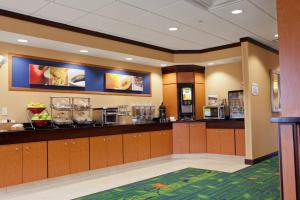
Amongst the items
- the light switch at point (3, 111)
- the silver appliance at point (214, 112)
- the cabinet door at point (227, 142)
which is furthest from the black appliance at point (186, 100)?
the light switch at point (3, 111)

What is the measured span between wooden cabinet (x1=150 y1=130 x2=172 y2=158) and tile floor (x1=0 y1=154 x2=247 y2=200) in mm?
175

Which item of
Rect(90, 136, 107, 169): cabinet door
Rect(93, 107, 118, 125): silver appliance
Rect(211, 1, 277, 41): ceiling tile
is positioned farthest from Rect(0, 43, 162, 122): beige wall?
Rect(211, 1, 277, 41): ceiling tile

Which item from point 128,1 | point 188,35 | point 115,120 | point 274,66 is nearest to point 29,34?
point 128,1

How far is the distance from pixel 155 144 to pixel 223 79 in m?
2.75

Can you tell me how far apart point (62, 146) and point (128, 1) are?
271 centimetres

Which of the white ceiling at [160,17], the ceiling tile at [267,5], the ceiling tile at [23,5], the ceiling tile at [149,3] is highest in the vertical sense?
the ceiling tile at [267,5]

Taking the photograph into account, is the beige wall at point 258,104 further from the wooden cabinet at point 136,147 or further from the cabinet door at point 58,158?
the cabinet door at point 58,158

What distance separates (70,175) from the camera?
505cm

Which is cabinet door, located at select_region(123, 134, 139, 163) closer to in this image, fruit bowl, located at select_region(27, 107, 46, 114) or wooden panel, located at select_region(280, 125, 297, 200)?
fruit bowl, located at select_region(27, 107, 46, 114)

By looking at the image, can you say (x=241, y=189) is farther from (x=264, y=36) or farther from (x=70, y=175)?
(x=264, y=36)

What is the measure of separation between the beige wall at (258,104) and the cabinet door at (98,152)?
3.13 meters

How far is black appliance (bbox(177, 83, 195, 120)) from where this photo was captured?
7781mm

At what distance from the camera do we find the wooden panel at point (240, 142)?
657 cm

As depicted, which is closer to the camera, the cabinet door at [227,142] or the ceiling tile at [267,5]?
the ceiling tile at [267,5]
